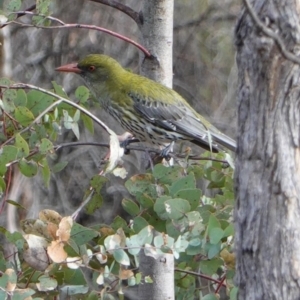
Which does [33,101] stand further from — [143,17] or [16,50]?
[16,50]

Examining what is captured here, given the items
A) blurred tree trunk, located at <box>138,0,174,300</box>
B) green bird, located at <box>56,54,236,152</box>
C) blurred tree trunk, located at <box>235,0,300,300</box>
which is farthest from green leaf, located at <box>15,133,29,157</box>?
green bird, located at <box>56,54,236,152</box>

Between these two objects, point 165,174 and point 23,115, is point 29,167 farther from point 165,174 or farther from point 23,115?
point 165,174

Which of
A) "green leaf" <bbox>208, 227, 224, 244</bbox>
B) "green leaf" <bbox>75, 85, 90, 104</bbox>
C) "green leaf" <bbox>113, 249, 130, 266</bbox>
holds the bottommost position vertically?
"green leaf" <bbox>113, 249, 130, 266</bbox>

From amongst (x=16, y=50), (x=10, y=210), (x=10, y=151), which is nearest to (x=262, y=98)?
(x=10, y=151)

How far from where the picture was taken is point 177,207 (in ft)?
7.75

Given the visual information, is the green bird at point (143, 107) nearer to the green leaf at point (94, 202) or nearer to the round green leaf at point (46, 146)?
the green leaf at point (94, 202)

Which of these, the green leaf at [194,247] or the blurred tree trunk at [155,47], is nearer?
the green leaf at [194,247]

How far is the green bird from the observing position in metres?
4.36

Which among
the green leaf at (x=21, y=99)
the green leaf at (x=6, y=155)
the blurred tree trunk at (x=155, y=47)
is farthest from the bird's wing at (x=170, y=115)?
the green leaf at (x=6, y=155)

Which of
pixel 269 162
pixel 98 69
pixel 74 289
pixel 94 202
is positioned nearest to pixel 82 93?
pixel 94 202

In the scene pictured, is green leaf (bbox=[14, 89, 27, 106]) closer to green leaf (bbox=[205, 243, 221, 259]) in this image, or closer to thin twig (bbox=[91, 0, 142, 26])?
thin twig (bbox=[91, 0, 142, 26])

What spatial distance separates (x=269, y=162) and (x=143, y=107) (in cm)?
275

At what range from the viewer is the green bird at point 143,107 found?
4.36 metres

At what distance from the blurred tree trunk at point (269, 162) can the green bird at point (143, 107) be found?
8.07ft
